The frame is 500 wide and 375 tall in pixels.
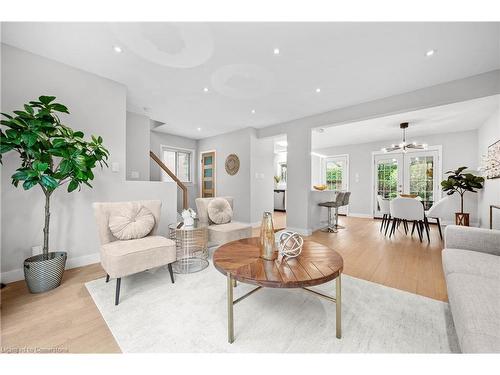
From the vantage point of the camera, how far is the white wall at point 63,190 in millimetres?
2131

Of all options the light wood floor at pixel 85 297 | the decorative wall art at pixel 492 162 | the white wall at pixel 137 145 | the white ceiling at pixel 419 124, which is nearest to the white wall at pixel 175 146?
Result: the white wall at pixel 137 145

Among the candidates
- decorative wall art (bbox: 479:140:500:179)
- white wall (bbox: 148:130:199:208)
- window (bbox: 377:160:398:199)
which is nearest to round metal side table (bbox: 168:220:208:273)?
white wall (bbox: 148:130:199:208)

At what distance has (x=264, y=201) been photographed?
18.1 feet

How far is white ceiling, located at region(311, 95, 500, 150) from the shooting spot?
365 cm

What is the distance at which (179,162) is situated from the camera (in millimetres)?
6258

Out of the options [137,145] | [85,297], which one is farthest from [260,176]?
[85,297]

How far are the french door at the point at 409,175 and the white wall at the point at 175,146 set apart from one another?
5880 millimetres

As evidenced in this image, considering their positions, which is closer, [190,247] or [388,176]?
[190,247]

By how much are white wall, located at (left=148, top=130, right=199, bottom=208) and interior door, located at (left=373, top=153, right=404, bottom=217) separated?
19.3 ft

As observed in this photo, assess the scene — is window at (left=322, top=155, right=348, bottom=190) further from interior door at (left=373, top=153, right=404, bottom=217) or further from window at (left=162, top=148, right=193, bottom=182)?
window at (left=162, top=148, right=193, bottom=182)

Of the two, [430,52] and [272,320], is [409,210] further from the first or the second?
[272,320]

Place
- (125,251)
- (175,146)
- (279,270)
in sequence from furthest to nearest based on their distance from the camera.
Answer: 1. (175,146)
2. (125,251)
3. (279,270)

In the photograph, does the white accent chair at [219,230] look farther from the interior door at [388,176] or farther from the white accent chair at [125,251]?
the interior door at [388,176]

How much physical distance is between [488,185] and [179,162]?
7484mm
